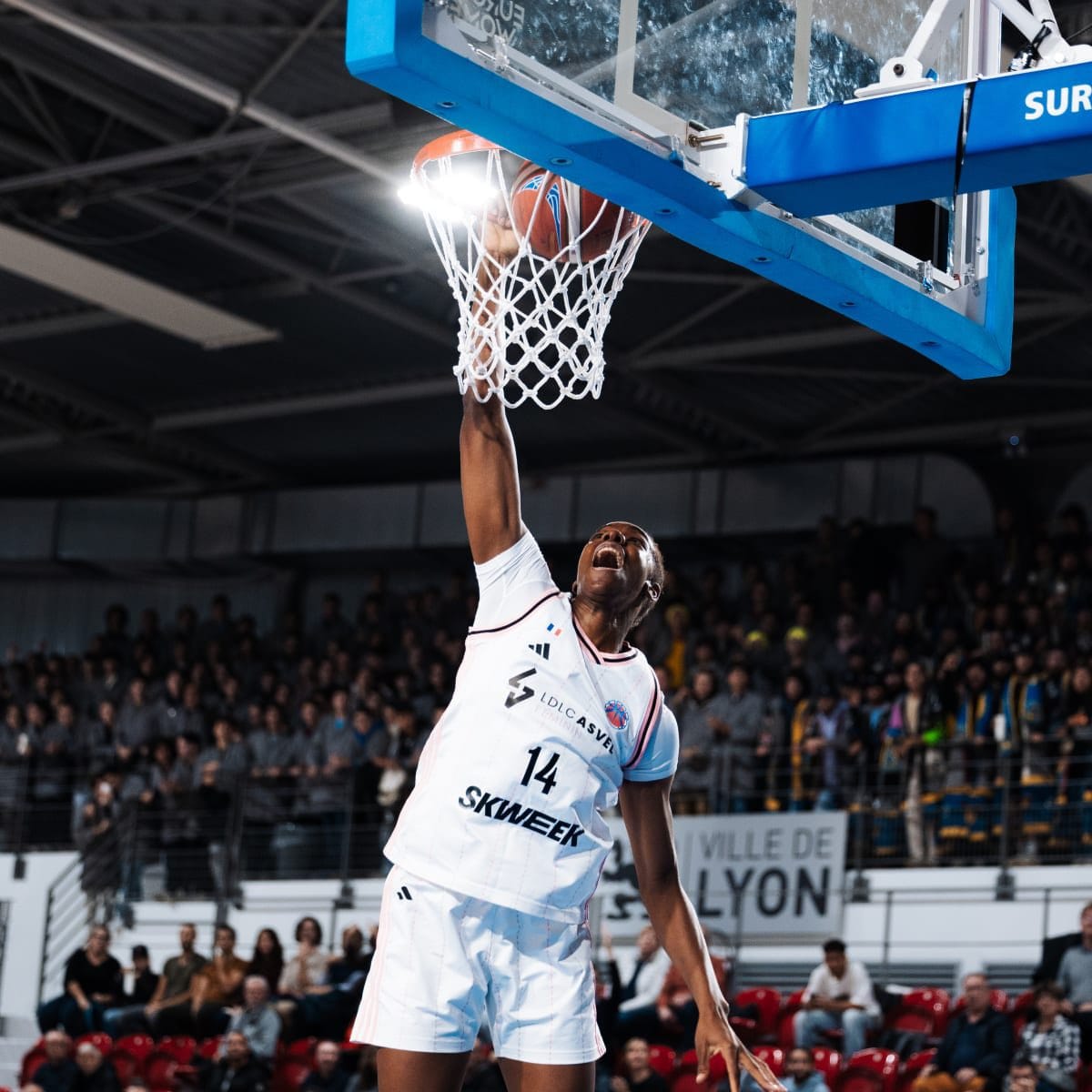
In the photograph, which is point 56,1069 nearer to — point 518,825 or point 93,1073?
point 93,1073

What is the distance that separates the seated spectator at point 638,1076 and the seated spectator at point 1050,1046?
7.38 feet

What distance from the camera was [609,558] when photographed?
446cm

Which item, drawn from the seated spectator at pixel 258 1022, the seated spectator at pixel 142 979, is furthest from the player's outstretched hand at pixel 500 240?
the seated spectator at pixel 142 979

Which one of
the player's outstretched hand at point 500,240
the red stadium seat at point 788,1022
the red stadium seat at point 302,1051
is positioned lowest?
the red stadium seat at point 302,1051

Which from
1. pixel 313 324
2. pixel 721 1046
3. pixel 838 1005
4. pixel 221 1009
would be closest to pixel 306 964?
pixel 221 1009

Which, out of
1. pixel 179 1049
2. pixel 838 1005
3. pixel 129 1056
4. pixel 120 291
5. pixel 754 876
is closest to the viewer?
pixel 838 1005

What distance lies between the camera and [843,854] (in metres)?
15.0

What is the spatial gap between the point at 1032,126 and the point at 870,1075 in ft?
28.4

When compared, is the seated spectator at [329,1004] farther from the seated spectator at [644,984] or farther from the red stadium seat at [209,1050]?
the seated spectator at [644,984]

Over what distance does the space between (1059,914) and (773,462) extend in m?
9.92

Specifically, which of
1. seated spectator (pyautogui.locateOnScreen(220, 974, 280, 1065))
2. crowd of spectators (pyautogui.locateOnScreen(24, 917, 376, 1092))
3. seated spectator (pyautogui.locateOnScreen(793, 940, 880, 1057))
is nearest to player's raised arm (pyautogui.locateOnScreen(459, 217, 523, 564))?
seated spectator (pyautogui.locateOnScreen(793, 940, 880, 1057))

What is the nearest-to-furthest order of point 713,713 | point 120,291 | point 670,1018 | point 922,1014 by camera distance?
1. point 922,1014
2. point 670,1018
3. point 713,713
4. point 120,291

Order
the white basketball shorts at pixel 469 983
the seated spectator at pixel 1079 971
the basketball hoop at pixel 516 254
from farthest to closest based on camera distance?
the seated spectator at pixel 1079 971
the basketball hoop at pixel 516 254
the white basketball shorts at pixel 469 983

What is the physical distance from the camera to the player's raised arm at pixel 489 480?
445cm
